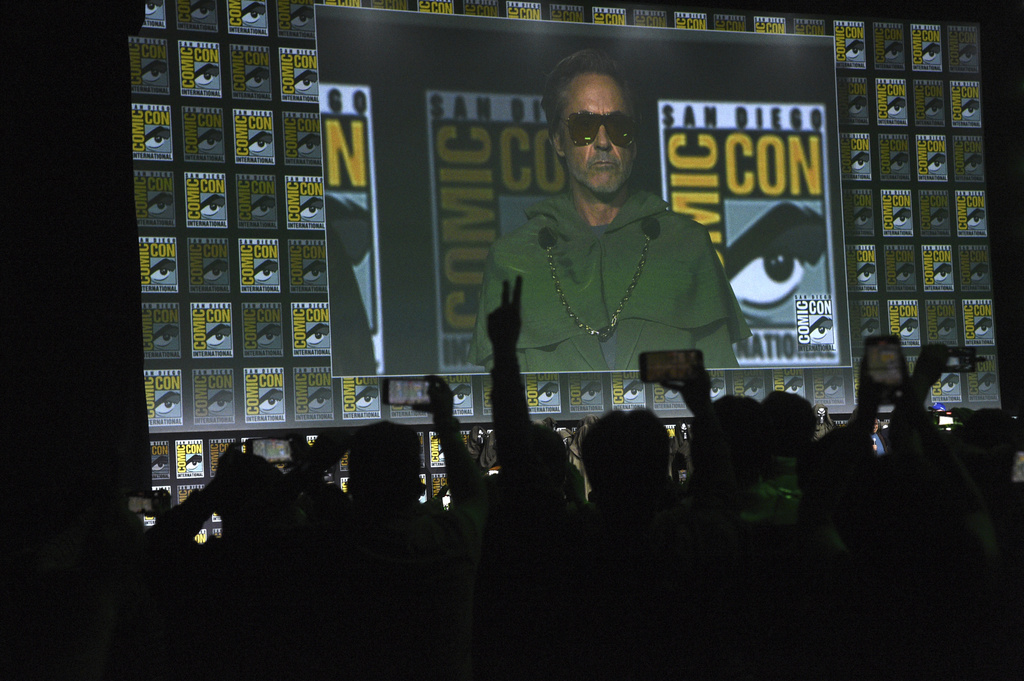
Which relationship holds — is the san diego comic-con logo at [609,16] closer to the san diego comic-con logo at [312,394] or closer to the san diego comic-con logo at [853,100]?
the san diego comic-con logo at [853,100]

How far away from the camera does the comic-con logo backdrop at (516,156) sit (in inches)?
335

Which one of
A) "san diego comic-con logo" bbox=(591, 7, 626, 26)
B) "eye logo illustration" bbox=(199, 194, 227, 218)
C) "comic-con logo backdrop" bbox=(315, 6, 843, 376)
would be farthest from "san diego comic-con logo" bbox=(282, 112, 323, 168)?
"san diego comic-con logo" bbox=(591, 7, 626, 26)

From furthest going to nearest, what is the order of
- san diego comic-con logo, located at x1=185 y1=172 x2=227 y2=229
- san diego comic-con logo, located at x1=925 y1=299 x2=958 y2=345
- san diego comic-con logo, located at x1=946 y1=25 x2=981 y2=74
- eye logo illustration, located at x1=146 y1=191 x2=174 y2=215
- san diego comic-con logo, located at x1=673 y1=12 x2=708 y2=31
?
san diego comic-con logo, located at x1=946 y1=25 x2=981 y2=74, san diego comic-con logo, located at x1=925 y1=299 x2=958 y2=345, san diego comic-con logo, located at x1=673 y1=12 x2=708 y2=31, san diego comic-con logo, located at x1=185 y1=172 x2=227 y2=229, eye logo illustration, located at x1=146 y1=191 x2=174 y2=215

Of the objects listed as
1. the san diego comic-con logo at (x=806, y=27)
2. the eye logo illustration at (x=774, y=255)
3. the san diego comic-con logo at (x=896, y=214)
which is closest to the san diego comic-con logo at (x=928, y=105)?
the san diego comic-con logo at (x=896, y=214)

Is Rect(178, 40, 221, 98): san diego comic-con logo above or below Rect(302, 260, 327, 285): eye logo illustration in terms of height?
above

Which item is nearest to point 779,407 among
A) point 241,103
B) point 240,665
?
point 240,665

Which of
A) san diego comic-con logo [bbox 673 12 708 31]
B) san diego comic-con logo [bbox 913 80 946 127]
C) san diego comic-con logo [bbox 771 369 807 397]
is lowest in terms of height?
san diego comic-con logo [bbox 771 369 807 397]

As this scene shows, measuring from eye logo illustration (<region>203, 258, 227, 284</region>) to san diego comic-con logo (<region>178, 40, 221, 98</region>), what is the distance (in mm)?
1460

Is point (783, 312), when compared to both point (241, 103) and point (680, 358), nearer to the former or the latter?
point (241, 103)

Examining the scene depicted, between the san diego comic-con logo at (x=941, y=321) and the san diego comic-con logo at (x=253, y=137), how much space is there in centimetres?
665

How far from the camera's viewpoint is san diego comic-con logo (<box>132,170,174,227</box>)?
318 inches

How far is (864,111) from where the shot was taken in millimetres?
9758

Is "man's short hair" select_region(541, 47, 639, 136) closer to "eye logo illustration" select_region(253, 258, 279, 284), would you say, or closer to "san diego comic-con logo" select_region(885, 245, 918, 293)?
"eye logo illustration" select_region(253, 258, 279, 284)

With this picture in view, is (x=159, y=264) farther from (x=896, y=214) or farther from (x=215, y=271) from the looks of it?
(x=896, y=214)
